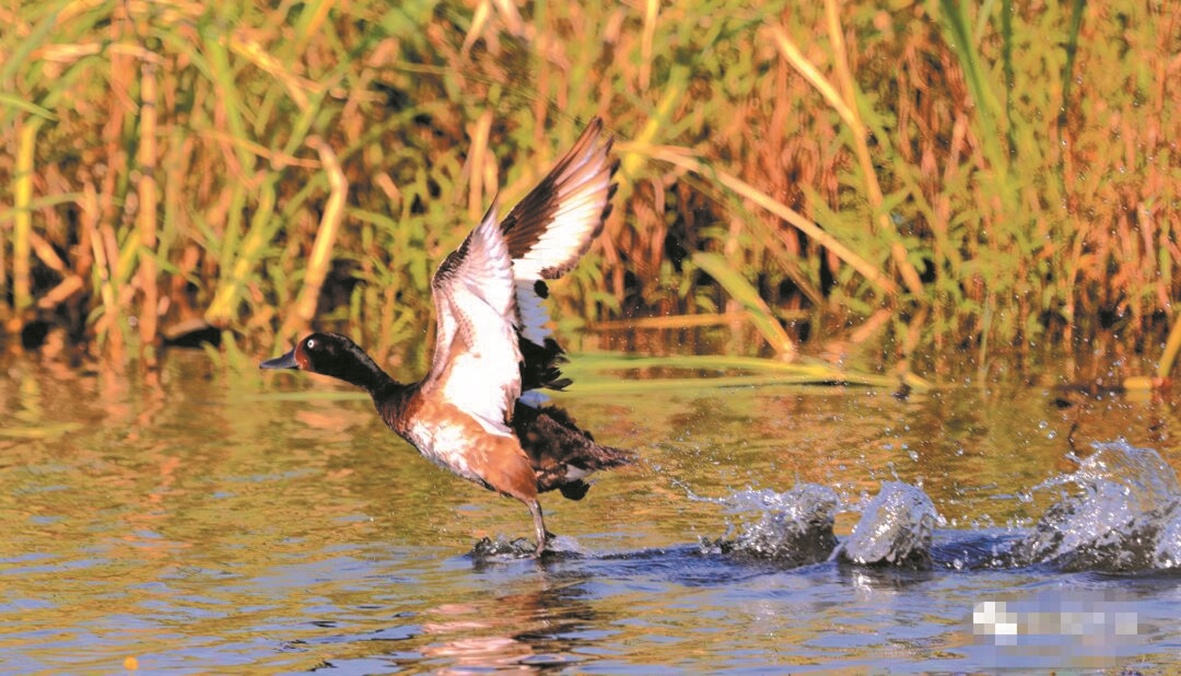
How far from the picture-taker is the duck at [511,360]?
220 inches

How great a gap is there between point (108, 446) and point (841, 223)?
119 inches

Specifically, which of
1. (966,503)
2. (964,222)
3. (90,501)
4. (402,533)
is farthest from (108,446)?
(964,222)

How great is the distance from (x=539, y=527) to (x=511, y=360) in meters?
0.49

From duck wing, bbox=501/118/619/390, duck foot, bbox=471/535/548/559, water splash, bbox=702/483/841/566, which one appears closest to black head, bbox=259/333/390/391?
duck wing, bbox=501/118/619/390

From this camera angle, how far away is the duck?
220 inches

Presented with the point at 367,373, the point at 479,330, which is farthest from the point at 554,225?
the point at 367,373

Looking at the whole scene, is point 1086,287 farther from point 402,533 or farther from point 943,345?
point 402,533

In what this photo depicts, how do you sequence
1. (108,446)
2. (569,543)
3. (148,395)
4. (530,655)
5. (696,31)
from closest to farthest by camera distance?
(530,655) → (569,543) → (108,446) → (148,395) → (696,31)

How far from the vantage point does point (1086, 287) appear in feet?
27.8

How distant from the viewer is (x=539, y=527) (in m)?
5.94

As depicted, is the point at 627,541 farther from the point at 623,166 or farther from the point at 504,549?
the point at 623,166

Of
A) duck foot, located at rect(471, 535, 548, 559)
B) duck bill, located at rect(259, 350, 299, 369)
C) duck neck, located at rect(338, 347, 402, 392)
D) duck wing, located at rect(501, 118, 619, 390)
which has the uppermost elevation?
duck wing, located at rect(501, 118, 619, 390)

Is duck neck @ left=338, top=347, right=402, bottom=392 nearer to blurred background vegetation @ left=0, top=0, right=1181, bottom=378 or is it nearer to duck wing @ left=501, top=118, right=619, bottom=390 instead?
duck wing @ left=501, top=118, right=619, bottom=390

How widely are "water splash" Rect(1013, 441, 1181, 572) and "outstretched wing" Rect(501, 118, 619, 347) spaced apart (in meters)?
1.43
